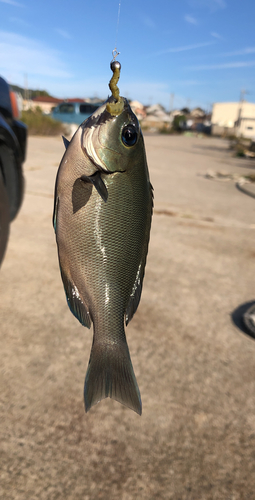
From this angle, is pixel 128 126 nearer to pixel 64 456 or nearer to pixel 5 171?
pixel 64 456

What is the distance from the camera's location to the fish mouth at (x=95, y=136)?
2.47 ft

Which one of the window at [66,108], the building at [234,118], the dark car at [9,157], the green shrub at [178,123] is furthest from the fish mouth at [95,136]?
the building at [234,118]

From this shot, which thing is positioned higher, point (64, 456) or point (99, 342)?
point (99, 342)

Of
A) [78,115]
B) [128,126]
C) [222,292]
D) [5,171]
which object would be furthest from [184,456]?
[78,115]

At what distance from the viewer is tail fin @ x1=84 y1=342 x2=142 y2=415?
833 mm

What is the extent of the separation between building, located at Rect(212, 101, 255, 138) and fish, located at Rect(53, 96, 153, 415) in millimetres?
58411

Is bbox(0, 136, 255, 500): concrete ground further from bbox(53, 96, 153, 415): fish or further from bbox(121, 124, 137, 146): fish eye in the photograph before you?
bbox(121, 124, 137, 146): fish eye

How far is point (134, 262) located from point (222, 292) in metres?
2.93

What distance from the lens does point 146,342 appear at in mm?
2666

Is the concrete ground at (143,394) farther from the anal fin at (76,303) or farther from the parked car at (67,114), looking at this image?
the parked car at (67,114)

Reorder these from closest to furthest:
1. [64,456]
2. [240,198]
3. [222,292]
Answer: [64,456], [222,292], [240,198]

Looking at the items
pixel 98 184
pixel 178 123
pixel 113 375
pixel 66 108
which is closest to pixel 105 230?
pixel 98 184

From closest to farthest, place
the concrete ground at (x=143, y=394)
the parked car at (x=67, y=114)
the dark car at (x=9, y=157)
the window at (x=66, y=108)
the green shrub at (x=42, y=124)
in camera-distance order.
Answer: the concrete ground at (x=143, y=394), the dark car at (x=9, y=157), the parked car at (x=67, y=114), the green shrub at (x=42, y=124), the window at (x=66, y=108)

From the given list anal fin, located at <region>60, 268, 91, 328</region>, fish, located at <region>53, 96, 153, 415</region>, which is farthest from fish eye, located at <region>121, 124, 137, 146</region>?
anal fin, located at <region>60, 268, 91, 328</region>
